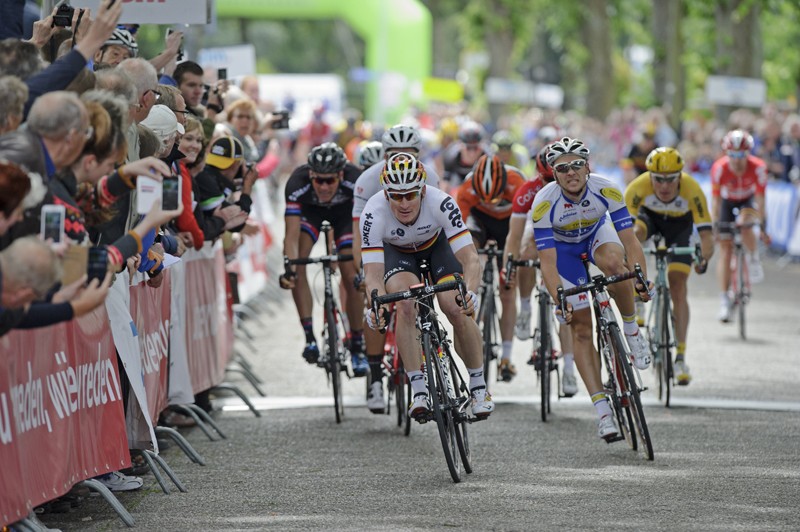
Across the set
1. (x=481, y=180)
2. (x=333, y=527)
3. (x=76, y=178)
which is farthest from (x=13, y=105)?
(x=481, y=180)

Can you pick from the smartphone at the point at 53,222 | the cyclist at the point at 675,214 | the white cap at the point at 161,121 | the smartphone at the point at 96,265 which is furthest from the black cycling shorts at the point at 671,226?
the smartphone at the point at 53,222

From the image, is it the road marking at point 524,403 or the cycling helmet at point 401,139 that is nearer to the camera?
the cycling helmet at point 401,139

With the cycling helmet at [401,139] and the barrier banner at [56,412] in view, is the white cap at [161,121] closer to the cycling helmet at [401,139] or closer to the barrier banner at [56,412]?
the barrier banner at [56,412]

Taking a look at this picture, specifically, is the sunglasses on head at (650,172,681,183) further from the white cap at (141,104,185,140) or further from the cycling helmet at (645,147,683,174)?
the white cap at (141,104,185,140)

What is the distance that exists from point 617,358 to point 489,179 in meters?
2.99

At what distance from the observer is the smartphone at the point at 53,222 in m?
6.80

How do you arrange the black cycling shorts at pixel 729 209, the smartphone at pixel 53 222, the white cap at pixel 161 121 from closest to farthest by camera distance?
1. the smartphone at pixel 53 222
2. the white cap at pixel 161 121
3. the black cycling shorts at pixel 729 209

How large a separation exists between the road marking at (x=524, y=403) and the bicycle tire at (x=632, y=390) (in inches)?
97.2

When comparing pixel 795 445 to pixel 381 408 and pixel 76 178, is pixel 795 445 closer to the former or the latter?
pixel 381 408

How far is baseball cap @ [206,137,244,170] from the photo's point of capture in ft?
40.4

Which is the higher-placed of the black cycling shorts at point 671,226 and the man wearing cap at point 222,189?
the man wearing cap at point 222,189

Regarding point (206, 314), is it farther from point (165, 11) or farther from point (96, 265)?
point (96, 265)

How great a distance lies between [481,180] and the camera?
13062 millimetres

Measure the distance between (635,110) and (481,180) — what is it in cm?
3014
